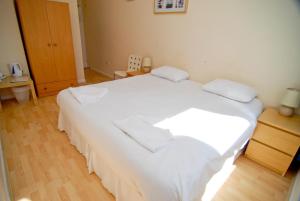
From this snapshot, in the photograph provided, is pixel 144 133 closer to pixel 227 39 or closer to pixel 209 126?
pixel 209 126

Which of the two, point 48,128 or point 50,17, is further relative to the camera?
point 50,17

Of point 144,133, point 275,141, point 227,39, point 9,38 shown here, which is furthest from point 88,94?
point 9,38

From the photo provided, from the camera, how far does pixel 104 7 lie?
4113 mm

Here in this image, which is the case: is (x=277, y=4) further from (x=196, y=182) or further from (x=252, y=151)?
(x=196, y=182)

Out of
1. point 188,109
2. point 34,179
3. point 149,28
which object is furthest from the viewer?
point 149,28

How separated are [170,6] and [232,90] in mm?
1747

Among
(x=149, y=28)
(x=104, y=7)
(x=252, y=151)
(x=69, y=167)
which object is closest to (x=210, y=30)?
(x=149, y=28)

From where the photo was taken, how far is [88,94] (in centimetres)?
190

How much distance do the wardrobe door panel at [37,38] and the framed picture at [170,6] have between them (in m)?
1.97

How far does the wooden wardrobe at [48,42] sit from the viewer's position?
111 inches

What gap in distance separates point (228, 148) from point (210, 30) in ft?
5.79

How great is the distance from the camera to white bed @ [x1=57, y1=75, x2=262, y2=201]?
99cm

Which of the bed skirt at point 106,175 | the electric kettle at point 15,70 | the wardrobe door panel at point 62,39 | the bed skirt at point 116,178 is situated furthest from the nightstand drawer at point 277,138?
the electric kettle at point 15,70

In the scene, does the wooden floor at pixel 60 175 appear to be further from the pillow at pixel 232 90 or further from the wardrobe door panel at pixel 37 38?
the wardrobe door panel at pixel 37 38
